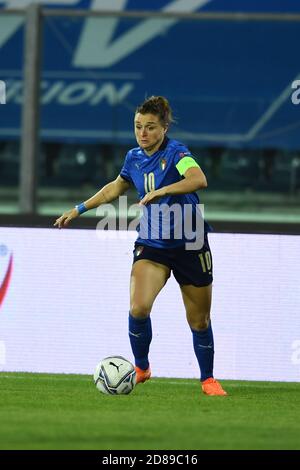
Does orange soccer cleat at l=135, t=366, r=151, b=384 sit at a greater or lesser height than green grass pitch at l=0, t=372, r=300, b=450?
greater

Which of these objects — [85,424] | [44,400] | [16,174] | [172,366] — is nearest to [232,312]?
[172,366]

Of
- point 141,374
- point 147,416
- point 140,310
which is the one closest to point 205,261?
point 140,310

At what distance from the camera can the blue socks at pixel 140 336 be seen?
8.16 metres

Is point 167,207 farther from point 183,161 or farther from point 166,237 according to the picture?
point 183,161

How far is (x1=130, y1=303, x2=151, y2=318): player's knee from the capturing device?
803 cm

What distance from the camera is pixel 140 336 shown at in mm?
8203

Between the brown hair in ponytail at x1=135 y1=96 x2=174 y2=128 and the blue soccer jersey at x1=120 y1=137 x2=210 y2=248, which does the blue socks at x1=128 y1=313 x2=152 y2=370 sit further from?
the brown hair in ponytail at x1=135 y1=96 x2=174 y2=128

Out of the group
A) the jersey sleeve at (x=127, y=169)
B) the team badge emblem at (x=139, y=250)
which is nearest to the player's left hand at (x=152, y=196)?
the team badge emblem at (x=139, y=250)

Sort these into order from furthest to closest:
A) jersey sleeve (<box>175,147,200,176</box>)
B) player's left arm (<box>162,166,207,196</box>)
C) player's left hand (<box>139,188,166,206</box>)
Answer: jersey sleeve (<box>175,147,200,176</box>) < player's left arm (<box>162,166,207,196</box>) < player's left hand (<box>139,188,166,206</box>)

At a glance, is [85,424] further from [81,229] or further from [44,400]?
[81,229]

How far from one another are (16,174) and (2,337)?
6.76m

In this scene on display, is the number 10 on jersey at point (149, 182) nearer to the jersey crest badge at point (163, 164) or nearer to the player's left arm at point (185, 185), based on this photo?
the jersey crest badge at point (163, 164)

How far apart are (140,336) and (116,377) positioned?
363mm

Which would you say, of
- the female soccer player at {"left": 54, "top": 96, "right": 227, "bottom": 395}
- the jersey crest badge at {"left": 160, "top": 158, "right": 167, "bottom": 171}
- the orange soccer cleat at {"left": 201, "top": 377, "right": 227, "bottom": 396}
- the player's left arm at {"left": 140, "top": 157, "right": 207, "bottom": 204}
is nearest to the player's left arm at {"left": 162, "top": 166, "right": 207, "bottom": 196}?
the player's left arm at {"left": 140, "top": 157, "right": 207, "bottom": 204}
